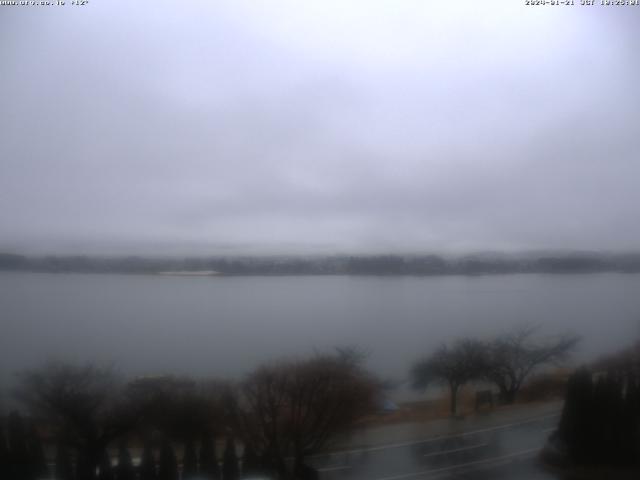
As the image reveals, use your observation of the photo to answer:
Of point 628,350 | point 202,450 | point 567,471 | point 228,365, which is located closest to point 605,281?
point 628,350

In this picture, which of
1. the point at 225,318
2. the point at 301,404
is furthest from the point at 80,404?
the point at 301,404

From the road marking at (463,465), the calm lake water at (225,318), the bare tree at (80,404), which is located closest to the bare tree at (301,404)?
the calm lake water at (225,318)

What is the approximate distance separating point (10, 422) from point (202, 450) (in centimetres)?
53

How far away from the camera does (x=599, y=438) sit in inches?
61.2

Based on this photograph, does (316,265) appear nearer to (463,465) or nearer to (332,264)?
(332,264)

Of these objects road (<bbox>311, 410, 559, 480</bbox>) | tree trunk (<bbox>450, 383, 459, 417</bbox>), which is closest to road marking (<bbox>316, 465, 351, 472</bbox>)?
road (<bbox>311, 410, 559, 480</bbox>)

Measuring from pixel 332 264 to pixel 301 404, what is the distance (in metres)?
0.39

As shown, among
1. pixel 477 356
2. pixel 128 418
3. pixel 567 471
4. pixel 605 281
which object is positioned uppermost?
pixel 605 281

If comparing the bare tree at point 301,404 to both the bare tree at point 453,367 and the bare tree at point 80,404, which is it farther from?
the bare tree at point 80,404

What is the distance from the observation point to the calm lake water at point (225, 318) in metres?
1.33

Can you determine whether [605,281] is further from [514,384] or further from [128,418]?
[128,418]

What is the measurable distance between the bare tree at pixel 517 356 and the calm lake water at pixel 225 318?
0.18 ft

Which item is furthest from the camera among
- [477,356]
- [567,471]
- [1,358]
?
[567,471]

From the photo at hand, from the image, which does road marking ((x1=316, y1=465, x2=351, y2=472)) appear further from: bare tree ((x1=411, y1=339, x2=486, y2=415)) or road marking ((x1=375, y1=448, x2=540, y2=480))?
bare tree ((x1=411, y1=339, x2=486, y2=415))
